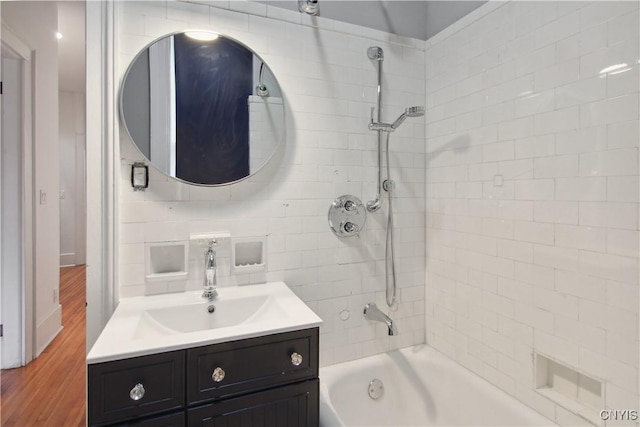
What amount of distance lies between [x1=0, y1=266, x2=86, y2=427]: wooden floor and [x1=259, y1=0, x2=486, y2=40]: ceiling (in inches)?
97.3

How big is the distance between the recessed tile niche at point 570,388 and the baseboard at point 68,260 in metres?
6.36

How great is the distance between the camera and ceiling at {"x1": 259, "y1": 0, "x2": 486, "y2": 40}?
5.85 ft

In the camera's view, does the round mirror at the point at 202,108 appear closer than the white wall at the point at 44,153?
Yes

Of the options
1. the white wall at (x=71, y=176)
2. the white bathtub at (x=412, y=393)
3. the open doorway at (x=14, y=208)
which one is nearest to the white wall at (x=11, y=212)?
the open doorway at (x=14, y=208)

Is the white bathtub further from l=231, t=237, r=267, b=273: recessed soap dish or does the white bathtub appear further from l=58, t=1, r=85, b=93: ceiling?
l=58, t=1, r=85, b=93: ceiling

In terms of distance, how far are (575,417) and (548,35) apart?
1482 millimetres

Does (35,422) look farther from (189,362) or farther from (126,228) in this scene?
(189,362)

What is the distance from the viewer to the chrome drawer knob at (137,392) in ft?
3.32

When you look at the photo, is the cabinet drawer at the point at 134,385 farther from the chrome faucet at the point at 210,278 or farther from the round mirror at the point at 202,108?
the round mirror at the point at 202,108

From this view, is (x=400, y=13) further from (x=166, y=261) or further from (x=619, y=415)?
(x=619, y=415)

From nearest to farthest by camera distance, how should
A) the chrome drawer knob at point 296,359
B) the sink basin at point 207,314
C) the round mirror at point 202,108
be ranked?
the chrome drawer knob at point 296,359 → the sink basin at point 207,314 → the round mirror at point 202,108

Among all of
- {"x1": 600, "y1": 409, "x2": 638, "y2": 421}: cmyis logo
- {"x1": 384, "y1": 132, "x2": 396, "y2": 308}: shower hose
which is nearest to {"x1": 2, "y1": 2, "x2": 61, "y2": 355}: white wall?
{"x1": 384, "y1": 132, "x2": 396, "y2": 308}: shower hose

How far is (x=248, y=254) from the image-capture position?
5.49 feet

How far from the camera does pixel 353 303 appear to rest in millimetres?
1875
